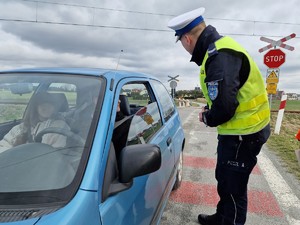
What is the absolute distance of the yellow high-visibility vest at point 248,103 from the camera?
2.33 m

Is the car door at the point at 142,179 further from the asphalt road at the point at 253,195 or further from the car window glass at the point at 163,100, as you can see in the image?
the asphalt road at the point at 253,195

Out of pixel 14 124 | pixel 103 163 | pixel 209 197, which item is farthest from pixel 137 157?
pixel 209 197

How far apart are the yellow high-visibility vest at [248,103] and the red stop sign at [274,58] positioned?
7.50 metres

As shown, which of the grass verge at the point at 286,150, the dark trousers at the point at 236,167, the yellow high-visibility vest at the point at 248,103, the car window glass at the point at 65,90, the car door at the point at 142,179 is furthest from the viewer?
the grass verge at the point at 286,150

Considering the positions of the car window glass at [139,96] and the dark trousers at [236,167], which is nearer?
the dark trousers at [236,167]

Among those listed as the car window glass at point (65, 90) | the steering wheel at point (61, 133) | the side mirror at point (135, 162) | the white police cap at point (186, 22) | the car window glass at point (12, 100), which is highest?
the white police cap at point (186, 22)

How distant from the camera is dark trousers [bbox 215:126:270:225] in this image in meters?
2.49

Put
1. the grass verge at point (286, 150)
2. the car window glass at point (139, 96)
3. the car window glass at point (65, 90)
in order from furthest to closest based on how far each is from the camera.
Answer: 1. the grass verge at point (286, 150)
2. the car window glass at point (139, 96)
3. the car window glass at point (65, 90)

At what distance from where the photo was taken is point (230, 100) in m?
2.25

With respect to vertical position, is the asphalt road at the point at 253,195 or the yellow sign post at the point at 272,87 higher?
the yellow sign post at the point at 272,87

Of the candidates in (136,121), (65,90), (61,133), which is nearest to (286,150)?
(136,121)

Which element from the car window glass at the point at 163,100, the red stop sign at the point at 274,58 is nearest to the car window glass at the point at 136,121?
the car window glass at the point at 163,100

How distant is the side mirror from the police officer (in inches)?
37.9

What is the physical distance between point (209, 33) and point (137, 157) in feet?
4.62
